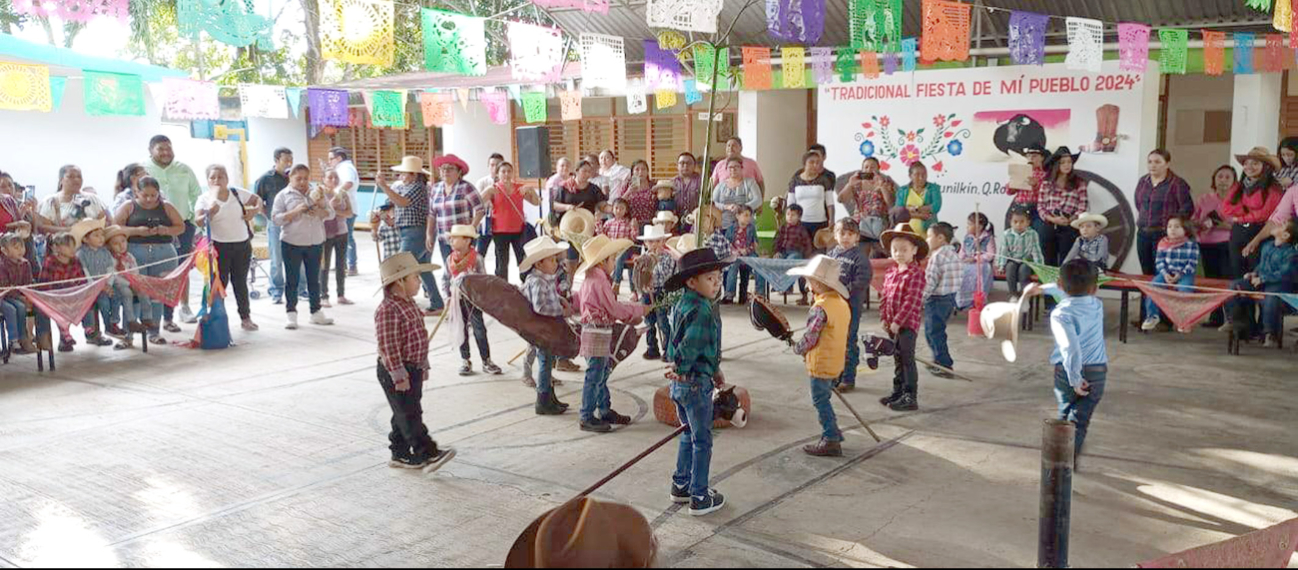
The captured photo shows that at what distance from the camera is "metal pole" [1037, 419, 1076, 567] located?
4.37 meters

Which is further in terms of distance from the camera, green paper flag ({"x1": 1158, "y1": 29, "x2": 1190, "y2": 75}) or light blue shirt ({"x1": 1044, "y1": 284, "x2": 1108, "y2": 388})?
green paper flag ({"x1": 1158, "y1": 29, "x2": 1190, "y2": 75})

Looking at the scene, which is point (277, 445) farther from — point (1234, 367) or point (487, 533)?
point (1234, 367)

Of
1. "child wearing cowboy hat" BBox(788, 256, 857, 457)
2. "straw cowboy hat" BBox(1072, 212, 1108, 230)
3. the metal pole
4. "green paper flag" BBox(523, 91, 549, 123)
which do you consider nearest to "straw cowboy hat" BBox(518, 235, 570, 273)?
"child wearing cowboy hat" BBox(788, 256, 857, 457)

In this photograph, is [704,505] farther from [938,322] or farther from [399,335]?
[938,322]

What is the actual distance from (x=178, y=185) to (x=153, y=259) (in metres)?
1.19

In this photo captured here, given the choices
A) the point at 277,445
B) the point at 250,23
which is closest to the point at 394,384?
the point at 277,445

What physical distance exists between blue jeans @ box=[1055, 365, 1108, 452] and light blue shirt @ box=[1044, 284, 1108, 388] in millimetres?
56

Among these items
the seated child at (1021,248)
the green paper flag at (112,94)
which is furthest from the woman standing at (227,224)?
the seated child at (1021,248)

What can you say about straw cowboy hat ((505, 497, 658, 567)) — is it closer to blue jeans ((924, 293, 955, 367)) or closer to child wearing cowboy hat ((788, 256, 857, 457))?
child wearing cowboy hat ((788, 256, 857, 457))

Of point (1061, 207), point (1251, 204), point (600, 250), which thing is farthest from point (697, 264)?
point (1061, 207)

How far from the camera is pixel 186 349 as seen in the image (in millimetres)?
10414

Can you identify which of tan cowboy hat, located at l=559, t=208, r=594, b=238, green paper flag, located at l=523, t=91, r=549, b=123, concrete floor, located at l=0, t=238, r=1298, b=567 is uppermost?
green paper flag, located at l=523, t=91, r=549, b=123

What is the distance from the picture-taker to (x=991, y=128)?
13.8 meters

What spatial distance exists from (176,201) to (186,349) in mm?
1967
